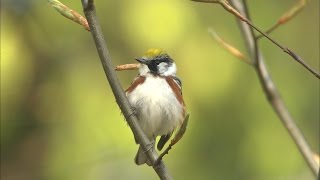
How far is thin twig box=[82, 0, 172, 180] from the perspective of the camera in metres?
1.84

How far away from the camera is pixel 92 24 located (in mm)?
1841

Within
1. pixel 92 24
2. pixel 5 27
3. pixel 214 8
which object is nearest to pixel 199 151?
pixel 214 8

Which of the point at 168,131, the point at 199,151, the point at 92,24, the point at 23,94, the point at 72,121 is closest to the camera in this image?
the point at 92,24

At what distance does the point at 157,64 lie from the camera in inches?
126

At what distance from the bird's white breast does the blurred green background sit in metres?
0.84

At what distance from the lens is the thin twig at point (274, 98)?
2160 millimetres

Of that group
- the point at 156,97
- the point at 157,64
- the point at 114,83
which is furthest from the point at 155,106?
the point at 114,83

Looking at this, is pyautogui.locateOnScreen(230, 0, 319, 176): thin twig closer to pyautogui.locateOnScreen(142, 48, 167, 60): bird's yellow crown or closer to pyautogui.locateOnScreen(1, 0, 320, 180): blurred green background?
pyautogui.locateOnScreen(142, 48, 167, 60): bird's yellow crown

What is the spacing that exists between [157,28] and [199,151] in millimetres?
775

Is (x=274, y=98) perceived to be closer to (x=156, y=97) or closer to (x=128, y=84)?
(x=156, y=97)

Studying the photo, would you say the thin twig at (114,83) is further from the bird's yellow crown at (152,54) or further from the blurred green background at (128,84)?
the blurred green background at (128,84)

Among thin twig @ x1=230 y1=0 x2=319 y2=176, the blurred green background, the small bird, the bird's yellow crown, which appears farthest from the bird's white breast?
the blurred green background

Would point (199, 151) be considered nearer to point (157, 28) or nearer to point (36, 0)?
point (157, 28)

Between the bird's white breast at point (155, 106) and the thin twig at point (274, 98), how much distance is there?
70 centimetres
